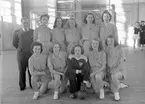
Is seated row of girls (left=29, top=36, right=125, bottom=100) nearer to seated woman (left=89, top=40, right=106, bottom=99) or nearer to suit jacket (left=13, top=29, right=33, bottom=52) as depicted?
seated woman (left=89, top=40, right=106, bottom=99)

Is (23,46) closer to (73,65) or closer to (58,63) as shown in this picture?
(58,63)

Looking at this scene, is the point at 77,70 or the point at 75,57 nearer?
the point at 77,70

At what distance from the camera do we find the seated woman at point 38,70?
4.10m

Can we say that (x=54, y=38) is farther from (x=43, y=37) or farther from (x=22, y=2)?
(x=22, y=2)

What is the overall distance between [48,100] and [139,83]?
2.38 meters

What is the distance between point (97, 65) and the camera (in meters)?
4.12

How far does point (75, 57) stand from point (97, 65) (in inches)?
18.5

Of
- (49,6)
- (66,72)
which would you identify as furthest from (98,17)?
(49,6)

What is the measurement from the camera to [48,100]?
3.89 m

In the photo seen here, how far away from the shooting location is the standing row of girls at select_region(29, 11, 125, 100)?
13.2ft

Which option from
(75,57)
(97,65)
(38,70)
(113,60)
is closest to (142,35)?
(113,60)

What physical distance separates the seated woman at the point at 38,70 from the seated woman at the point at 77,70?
1.74 ft

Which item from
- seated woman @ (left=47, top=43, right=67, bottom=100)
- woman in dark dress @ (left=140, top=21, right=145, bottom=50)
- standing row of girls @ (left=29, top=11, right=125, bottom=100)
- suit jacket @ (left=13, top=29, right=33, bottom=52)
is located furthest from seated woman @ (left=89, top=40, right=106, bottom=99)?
woman in dark dress @ (left=140, top=21, right=145, bottom=50)

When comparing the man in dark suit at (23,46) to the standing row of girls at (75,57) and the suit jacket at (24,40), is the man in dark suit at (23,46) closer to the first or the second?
the suit jacket at (24,40)
